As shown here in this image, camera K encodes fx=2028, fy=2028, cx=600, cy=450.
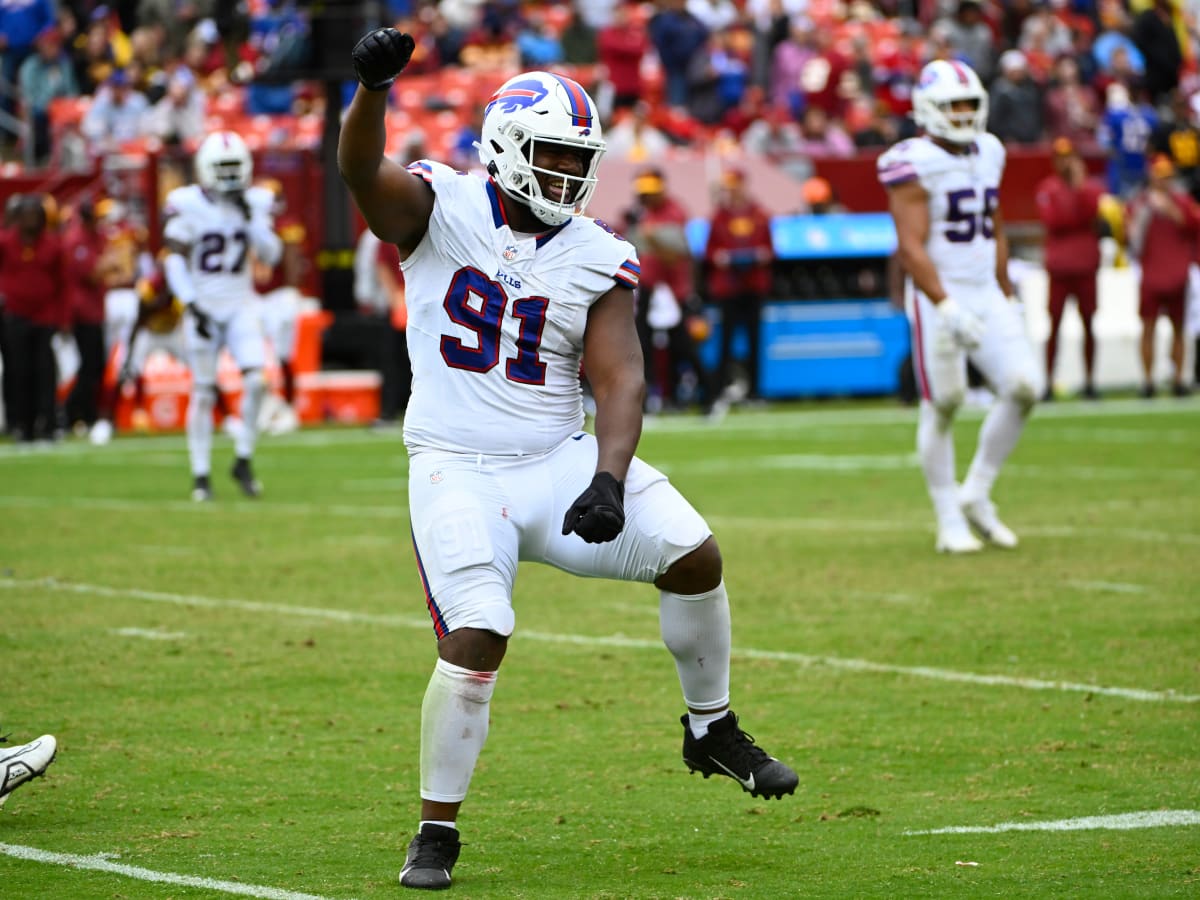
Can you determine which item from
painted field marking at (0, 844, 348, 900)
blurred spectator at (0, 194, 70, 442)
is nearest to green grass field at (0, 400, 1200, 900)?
painted field marking at (0, 844, 348, 900)

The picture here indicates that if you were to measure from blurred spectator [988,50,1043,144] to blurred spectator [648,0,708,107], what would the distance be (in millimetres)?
3562

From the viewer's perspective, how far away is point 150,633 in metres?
7.69

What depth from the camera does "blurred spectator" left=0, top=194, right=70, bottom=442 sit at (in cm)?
1630

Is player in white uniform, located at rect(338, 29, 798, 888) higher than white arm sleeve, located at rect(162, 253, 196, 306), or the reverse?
player in white uniform, located at rect(338, 29, 798, 888)

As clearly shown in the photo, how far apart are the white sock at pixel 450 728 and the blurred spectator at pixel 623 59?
19.0m

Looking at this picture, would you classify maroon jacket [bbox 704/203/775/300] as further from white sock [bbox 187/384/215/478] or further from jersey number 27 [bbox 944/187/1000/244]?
jersey number 27 [bbox 944/187/1000/244]

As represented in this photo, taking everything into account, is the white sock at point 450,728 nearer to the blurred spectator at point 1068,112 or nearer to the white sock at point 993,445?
the white sock at point 993,445

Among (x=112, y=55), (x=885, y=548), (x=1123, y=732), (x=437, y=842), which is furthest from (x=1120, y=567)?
(x=112, y=55)

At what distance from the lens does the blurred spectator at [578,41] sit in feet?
79.8

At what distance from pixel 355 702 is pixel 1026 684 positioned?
2158 mm

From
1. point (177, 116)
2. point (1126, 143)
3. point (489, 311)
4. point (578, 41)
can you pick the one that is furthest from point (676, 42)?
point (489, 311)

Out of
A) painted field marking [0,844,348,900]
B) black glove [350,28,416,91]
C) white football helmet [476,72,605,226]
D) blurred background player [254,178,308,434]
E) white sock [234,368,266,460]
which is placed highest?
black glove [350,28,416,91]

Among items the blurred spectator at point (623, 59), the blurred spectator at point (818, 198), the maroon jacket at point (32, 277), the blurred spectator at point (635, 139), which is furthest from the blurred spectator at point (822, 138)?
the maroon jacket at point (32, 277)

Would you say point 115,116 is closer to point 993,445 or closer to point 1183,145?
point 1183,145
